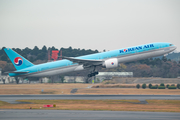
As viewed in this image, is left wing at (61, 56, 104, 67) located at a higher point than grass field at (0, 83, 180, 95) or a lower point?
higher

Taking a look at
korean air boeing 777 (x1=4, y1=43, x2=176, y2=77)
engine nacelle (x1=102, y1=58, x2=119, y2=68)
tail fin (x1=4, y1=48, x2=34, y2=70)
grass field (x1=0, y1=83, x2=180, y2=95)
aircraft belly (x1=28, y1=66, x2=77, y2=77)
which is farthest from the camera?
grass field (x1=0, y1=83, x2=180, y2=95)

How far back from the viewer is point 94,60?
47.5 meters

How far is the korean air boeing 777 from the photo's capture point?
46000mm

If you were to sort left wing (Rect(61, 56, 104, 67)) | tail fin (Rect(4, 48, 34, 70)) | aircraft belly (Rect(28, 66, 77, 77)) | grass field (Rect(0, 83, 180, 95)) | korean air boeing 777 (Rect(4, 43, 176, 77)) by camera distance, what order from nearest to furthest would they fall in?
korean air boeing 777 (Rect(4, 43, 176, 77)) → left wing (Rect(61, 56, 104, 67)) → aircraft belly (Rect(28, 66, 77, 77)) → tail fin (Rect(4, 48, 34, 70)) → grass field (Rect(0, 83, 180, 95))

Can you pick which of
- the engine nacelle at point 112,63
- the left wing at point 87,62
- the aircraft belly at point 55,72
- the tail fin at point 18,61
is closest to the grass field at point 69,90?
the aircraft belly at point 55,72

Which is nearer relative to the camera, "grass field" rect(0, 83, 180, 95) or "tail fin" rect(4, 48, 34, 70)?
"tail fin" rect(4, 48, 34, 70)

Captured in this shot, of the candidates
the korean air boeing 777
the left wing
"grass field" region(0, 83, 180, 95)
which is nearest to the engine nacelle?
the korean air boeing 777

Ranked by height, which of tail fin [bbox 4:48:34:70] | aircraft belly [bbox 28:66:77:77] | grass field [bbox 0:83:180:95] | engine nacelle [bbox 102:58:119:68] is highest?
tail fin [bbox 4:48:34:70]

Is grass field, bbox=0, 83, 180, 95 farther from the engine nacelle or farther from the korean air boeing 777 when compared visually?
the engine nacelle


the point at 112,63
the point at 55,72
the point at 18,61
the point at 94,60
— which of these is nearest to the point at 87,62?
the point at 94,60

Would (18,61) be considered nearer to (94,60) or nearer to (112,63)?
(94,60)

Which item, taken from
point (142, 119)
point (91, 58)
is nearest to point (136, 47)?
point (91, 58)

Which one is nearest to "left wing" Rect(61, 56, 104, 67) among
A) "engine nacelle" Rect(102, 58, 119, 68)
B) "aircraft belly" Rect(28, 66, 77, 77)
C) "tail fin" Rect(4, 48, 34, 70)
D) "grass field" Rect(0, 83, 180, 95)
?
"engine nacelle" Rect(102, 58, 119, 68)

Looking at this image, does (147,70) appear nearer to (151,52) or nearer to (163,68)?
(163,68)
